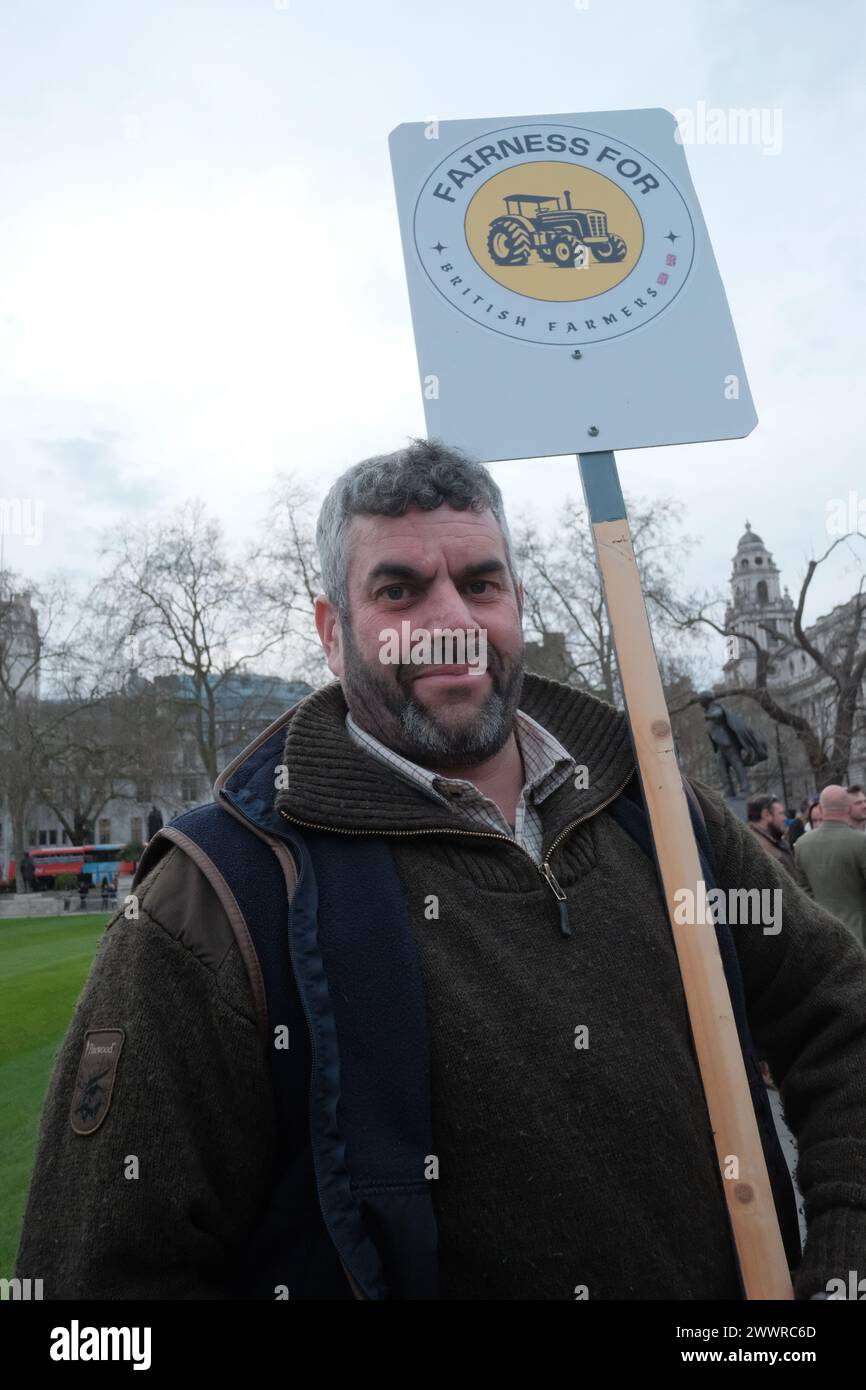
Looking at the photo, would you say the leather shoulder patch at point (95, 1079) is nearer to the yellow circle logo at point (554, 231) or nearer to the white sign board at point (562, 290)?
the white sign board at point (562, 290)

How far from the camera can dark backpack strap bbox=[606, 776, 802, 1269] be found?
182 centimetres

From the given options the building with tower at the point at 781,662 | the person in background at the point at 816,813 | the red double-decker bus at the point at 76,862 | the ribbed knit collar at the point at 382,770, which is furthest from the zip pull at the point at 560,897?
the red double-decker bus at the point at 76,862

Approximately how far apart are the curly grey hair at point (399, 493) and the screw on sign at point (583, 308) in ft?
0.28

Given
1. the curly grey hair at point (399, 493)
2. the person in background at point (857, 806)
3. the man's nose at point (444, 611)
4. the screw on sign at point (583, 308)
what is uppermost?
the person in background at point (857, 806)

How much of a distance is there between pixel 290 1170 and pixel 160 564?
3378 centimetres

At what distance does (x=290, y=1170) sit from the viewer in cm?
154

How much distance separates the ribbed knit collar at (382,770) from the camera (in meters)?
1.72

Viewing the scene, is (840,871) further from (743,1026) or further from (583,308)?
(583,308)

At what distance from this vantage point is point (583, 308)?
2.18 meters

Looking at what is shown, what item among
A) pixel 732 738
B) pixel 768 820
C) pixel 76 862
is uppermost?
pixel 76 862

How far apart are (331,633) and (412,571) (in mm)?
303

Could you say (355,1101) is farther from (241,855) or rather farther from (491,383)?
(491,383)

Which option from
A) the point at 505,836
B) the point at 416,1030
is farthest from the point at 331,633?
the point at 416,1030

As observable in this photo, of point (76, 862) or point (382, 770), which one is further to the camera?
point (76, 862)
